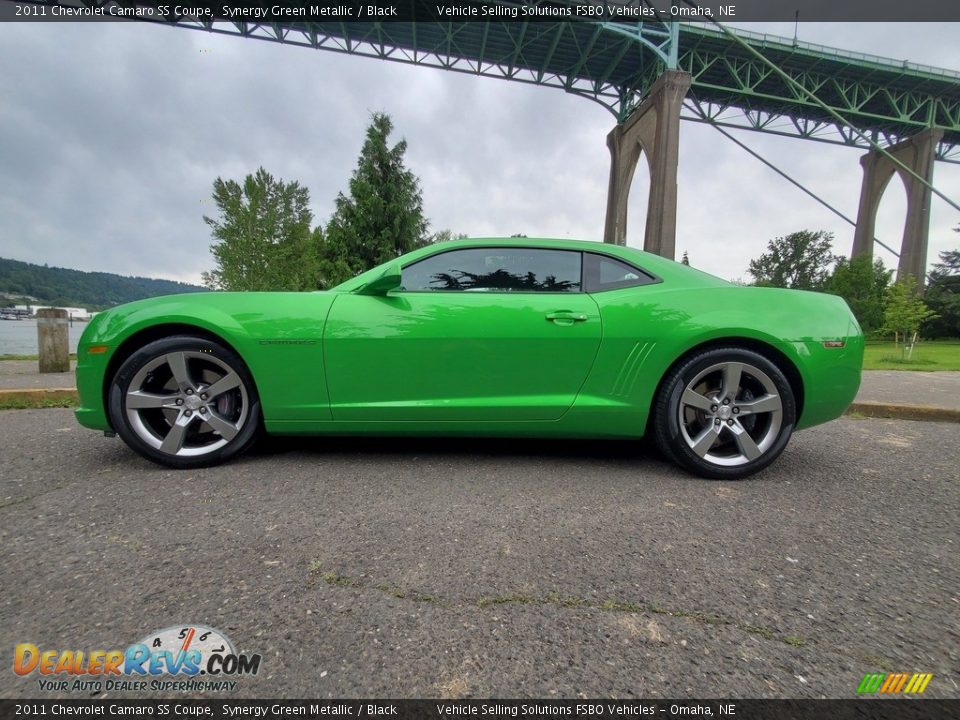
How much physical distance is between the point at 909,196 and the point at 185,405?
4408 centimetres

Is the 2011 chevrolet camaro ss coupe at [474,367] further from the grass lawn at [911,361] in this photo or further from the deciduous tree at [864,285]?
the deciduous tree at [864,285]

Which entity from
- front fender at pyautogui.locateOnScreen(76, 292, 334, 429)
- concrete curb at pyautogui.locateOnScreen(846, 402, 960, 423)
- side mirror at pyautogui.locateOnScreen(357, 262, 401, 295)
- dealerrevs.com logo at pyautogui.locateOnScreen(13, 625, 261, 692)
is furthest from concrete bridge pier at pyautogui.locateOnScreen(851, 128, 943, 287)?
dealerrevs.com logo at pyautogui.locateOnScreen(13, 625, 261, 692)

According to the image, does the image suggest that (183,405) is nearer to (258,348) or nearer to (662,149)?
(258,348)

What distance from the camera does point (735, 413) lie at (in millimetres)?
2217

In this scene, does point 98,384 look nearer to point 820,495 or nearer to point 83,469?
point 83,469

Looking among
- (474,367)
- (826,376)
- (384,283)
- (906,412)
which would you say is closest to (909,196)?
(906,412)

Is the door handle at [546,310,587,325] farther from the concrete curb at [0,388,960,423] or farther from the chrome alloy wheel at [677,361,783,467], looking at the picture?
the concrete curb at [0,388,960,423]

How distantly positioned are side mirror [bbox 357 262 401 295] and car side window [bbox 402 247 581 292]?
13 cm

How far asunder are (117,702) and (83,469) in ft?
5.90

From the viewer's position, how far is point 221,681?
35.9 inches

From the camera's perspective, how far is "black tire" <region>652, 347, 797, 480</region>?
7.13ft

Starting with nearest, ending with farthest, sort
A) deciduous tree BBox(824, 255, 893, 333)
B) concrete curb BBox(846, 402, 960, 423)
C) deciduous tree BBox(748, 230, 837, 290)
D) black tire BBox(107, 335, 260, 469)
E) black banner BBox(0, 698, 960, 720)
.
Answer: black banner BBox(0, 698, 960, 720) → black tire BBox(107, 335, 260, 469) → concrete curb BBox(846, 402, 960, 423) → deciduous tree BBox(824, 255, 893, 333) → deciduous tree BBox(748, 230, 837, 290)

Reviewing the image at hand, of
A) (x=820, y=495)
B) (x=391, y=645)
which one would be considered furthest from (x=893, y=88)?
(x=391, y=645)

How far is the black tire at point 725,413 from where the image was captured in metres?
2.17
